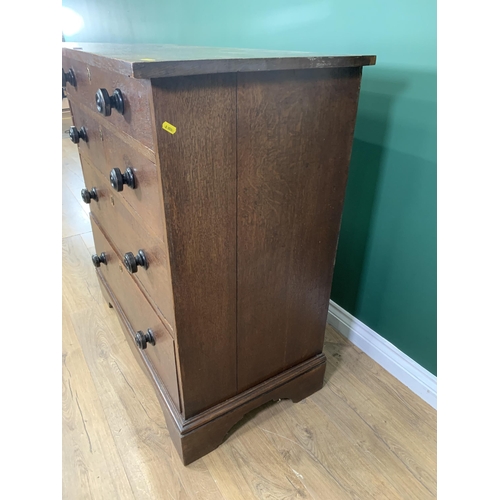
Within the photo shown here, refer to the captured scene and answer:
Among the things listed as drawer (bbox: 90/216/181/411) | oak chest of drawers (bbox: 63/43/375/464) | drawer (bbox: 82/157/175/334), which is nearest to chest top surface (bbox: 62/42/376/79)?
oak chest of drawers (bbox: 63/43/375/464)

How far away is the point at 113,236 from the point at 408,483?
103 centimetres

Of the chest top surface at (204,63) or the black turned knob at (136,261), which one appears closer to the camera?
the chest top surface at (204,63)

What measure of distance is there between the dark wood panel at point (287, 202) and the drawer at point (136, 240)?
16cm

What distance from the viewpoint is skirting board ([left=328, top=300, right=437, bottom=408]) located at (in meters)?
1.13

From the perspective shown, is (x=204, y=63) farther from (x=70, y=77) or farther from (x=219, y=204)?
(x=70, y=77)

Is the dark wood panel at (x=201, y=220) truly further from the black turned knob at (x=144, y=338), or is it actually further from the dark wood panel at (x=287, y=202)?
the black turned knob at (x=144, y=338)

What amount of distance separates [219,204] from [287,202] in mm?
163

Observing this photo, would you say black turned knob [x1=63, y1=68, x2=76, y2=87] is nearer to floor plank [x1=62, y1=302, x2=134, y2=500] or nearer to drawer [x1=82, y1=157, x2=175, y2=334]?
drawer [x1=82, y1=157, x2=175, y2=334]

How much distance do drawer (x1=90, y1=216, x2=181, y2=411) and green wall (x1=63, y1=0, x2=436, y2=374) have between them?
2.18ft

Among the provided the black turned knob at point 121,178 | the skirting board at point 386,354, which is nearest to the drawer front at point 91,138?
the black turned knob at point 121,178

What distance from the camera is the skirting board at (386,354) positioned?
3.72 feet

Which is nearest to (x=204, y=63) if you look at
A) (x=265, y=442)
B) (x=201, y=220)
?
(x=201, y=220)
